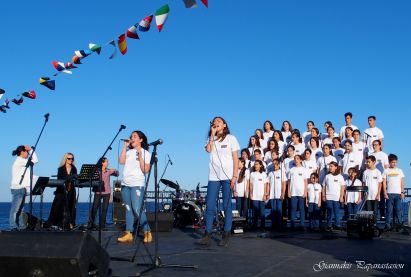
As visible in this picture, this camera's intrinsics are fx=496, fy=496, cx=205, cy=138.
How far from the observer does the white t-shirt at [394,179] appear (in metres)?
10.5

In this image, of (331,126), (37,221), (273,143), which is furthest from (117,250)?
(331,126)

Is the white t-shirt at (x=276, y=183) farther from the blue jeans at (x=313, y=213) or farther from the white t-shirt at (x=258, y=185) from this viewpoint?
the blue jeans at (x=313, y=213)

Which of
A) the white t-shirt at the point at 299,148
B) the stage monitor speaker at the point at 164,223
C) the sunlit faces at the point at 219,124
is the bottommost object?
the stage monitor speaker at the point at 164,223

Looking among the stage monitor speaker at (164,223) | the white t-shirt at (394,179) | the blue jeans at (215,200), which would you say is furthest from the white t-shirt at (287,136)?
the blue jeans at (215,200)

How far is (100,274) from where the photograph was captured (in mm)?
4168

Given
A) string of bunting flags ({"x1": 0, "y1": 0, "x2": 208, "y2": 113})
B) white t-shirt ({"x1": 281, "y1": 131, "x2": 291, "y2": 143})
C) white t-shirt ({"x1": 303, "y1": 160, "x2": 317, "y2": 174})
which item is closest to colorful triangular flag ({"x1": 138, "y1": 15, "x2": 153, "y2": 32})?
string of bunting flags ({"x1": 0, "y1": 0, "x2": 208, "y2": 113})

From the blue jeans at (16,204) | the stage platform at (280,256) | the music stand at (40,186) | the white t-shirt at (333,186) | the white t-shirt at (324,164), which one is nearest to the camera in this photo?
the stage platform at (280,256)

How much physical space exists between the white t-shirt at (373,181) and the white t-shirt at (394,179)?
0.67 ft

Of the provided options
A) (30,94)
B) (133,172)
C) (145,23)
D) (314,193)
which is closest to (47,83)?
(30,94)

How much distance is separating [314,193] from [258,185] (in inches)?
49.9

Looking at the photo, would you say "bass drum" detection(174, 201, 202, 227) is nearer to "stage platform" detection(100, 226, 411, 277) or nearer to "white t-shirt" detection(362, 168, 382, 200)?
"stage platform" detection(100, 226, 411, 277)

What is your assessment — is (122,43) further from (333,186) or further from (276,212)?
(333,186)

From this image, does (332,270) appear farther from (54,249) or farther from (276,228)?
(276,228)

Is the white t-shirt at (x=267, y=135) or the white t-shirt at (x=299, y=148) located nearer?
the white t-shirt at (x=299, y=148)
